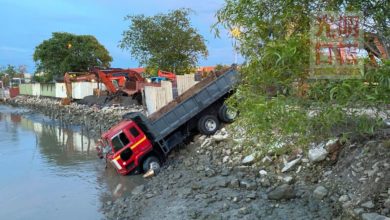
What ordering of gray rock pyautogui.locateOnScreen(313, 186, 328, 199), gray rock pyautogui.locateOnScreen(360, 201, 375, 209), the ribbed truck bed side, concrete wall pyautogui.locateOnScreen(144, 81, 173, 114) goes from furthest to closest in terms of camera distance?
concrete wall pyautogui.locateOnScreen(144, 81, 173, 114), the ribbed truck bed side, gray rock pyautogui.locateOnScreen(313, 186, 328, 199), gray rock pyautogui.locateOnScreen(360, 201, 375, 209)

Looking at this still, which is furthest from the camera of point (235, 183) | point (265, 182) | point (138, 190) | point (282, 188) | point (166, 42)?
point (166, 42)

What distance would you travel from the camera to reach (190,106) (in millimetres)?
15820

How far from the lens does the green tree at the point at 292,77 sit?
432 centimetres

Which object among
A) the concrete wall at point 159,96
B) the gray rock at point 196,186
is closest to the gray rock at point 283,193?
the gray rock at point 196,186

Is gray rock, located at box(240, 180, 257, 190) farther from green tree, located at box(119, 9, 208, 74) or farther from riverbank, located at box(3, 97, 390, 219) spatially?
green tree, located at box(119, 9, 208, 74)

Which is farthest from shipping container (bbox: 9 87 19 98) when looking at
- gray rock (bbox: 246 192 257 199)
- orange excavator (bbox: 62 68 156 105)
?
gray rock (bbox: 246 192 257 199)

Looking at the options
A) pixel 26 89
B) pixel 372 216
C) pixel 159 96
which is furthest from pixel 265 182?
pixel 26 89

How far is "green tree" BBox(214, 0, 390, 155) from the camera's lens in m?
4.32

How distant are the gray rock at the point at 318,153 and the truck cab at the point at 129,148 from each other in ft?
20.9

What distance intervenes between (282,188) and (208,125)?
7298 mm

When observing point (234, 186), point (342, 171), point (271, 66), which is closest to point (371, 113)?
point (271, 66)

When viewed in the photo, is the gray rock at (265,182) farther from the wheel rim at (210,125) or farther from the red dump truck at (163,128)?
the wheel rim at (210,125)

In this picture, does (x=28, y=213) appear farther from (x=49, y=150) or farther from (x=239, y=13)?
(x=49, y=150)

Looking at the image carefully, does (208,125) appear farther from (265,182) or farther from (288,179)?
(288,179)
